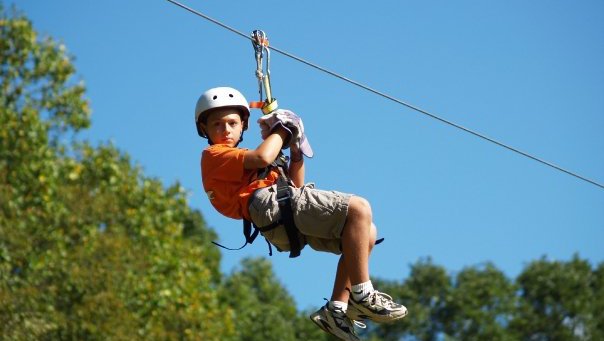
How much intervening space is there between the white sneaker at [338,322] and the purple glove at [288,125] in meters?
0.95

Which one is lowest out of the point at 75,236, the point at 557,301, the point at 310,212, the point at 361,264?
the point at 361,264

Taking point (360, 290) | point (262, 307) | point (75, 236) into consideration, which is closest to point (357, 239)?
point (360, 290)

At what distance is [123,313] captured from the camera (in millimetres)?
22031

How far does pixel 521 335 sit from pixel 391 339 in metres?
4.14

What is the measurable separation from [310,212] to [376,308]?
67 centimetres

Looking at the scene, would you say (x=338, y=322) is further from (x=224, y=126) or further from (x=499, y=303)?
(x=499, y=303)

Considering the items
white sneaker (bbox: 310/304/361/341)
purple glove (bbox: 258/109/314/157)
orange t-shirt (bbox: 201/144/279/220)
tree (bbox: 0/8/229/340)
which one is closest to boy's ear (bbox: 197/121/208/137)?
orange t-shirt (bbox: 201/144/279/220)

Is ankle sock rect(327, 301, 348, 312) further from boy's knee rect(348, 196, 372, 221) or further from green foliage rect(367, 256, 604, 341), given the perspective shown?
green foliage rect(367, 256, 604, 341)

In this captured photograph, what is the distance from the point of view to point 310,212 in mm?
7227

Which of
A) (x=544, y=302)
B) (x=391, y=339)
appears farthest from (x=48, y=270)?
(x=544, y=302)

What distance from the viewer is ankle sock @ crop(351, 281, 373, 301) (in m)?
7.10

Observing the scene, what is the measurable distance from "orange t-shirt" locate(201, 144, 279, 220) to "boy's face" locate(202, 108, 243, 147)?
11cm

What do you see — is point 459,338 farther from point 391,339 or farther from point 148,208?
point 148,208

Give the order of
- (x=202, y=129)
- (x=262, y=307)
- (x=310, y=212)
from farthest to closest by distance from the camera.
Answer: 1. (x=262, y=307)
2. (x=202, y=129)
3. (x=310, y=212)
